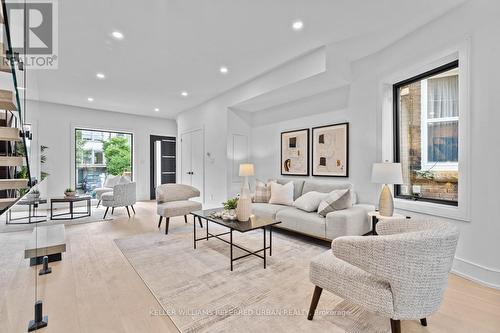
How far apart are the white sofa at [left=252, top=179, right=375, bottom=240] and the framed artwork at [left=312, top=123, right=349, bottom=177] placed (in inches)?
11.2

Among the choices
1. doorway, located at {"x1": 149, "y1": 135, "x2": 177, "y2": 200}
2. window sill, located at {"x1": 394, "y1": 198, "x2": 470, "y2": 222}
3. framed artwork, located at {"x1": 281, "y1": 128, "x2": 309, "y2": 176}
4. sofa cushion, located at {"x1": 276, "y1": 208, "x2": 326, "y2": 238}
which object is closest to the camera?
window sill, located at {"x1": 394, "y1": 198, "x2": 470, "y2": 222}

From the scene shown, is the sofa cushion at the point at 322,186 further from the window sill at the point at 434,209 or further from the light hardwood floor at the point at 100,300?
the light hardwood floor at the point at 100,300

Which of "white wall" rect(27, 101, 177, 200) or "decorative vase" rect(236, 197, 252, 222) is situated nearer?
"decorative vase" rect(236, 197, 252, 222)

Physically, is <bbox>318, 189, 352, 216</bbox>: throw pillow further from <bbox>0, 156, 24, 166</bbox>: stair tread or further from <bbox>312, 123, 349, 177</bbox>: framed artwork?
<bbox>0, 156, 24, 166</bbox>: stair tread

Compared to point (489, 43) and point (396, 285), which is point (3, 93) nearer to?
point (396, 285)

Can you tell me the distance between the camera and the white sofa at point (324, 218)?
298 centimetres

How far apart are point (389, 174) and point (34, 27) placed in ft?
14.7

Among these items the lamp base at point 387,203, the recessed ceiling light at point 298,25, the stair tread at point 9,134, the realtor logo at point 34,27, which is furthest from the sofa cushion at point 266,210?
the realtor logo at point 34,27

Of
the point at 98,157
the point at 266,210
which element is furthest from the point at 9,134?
the point at 98,157

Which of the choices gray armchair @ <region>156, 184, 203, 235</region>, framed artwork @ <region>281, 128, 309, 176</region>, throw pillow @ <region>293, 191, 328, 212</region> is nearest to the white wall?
gray armchair @ <region>156, 184, 203, 235</region>

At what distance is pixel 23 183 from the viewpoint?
148 centimetres

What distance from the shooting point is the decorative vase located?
2879 millimetres

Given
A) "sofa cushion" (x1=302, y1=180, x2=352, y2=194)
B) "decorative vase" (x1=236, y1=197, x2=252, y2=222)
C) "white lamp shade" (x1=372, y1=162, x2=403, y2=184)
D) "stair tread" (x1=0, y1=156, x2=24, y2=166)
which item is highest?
"stair tread" (x1=0, y1=156, x2=24, y2=166)

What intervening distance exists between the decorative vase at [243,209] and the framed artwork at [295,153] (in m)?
2.06
